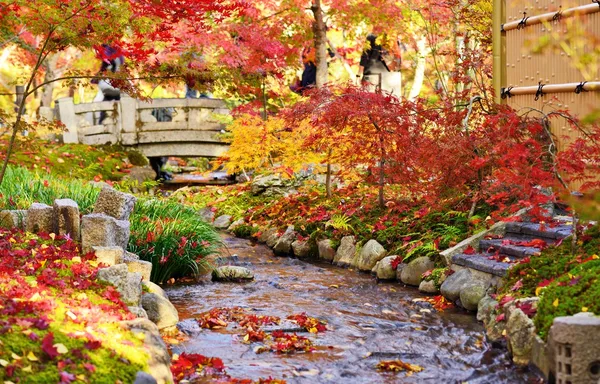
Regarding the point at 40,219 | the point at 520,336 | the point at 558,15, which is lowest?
the point at 520,336


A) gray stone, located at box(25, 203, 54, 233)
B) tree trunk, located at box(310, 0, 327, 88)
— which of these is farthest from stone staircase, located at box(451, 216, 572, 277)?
tree trunk, located at box(310, 0, 327, 88)

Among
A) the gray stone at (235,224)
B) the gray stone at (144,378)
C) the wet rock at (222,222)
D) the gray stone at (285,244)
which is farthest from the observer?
the wet rock at (222,222)

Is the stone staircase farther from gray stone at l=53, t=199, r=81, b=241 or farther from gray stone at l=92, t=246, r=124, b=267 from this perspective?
gray stone at l=53, t=199, r=81, b=241

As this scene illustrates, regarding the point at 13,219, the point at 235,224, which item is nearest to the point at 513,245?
the point at 13,219

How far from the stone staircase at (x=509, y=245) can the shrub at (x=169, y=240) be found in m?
3.18

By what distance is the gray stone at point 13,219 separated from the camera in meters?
7.93

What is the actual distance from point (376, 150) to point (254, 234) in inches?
139

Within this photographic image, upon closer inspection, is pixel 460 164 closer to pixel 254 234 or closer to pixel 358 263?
pixel 358 263

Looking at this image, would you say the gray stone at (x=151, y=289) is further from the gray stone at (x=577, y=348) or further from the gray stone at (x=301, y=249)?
the gray stone at (x=301, y=249)

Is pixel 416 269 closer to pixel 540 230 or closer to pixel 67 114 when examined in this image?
pixel 540 230

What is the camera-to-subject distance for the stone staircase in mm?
8016

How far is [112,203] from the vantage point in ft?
27.1

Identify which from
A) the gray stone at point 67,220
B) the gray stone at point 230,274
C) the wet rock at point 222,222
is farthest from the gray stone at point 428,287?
the wet rock at point 222,222

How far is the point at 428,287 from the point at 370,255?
5.09 ft
